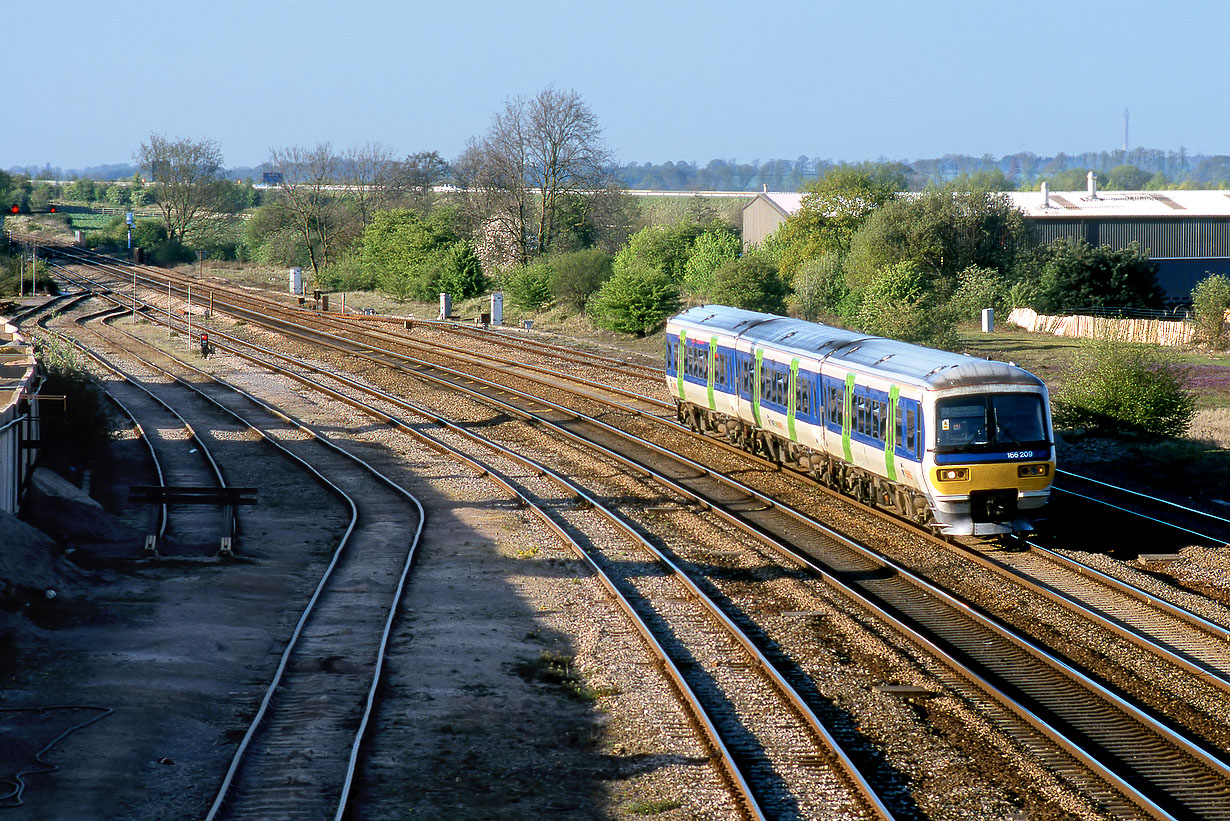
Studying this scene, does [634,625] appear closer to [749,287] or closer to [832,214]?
[749,287]

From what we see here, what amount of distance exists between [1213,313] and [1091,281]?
10228 millimetres

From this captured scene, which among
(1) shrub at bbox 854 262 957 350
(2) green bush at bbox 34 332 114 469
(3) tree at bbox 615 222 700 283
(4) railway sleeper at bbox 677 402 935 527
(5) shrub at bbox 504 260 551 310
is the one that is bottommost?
(4) railway sleeper at bbox 677 402 935 527

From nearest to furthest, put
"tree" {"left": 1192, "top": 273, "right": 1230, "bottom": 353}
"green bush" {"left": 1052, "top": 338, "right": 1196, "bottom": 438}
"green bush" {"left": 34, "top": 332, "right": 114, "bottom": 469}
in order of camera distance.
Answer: "green bush" {"left": 34, "top": 332, "right": 114, "bottom": 469}, "green bush" {"left": 1052, "top": 338, "right": 1196, "bottom": 438}, "tree" {"left": 1192, "top": 273, "right": 1230, "bottom": 353}

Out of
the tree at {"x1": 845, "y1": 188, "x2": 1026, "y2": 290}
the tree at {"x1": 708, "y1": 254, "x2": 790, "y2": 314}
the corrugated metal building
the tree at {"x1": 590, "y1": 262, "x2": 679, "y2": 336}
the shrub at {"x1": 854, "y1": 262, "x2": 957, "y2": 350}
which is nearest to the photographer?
the shrub at {"x1": 854, "y1": 262, "x2": 957, "y2": 350}

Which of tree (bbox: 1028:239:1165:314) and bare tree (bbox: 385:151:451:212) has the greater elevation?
bare tree (bbox: 385:151:451:212)

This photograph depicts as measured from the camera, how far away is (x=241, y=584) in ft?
52.7

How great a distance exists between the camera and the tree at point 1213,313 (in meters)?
45.8

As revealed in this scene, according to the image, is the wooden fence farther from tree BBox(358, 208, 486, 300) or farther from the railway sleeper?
tree BBox(358, 208, 486, 300)

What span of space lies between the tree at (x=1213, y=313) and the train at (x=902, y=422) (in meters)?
28.8

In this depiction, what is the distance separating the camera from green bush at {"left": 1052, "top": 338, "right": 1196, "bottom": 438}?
24969 millimetres

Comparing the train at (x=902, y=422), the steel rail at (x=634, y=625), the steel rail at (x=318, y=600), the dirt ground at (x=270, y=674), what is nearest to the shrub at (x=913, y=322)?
the train at (x=902, y=422)

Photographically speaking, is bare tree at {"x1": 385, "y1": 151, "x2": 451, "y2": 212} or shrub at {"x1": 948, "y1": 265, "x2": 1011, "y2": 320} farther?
bare tree at {"x1": 385, "y1": 151, "x2": 451, "y2": 212}

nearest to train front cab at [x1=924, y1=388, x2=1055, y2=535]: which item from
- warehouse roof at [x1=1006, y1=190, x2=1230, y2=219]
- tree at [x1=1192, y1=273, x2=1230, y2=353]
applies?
tree at [x1=1192, y1=273, x2=1230, y2=353]

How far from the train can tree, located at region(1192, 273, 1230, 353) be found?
28.8 meters
